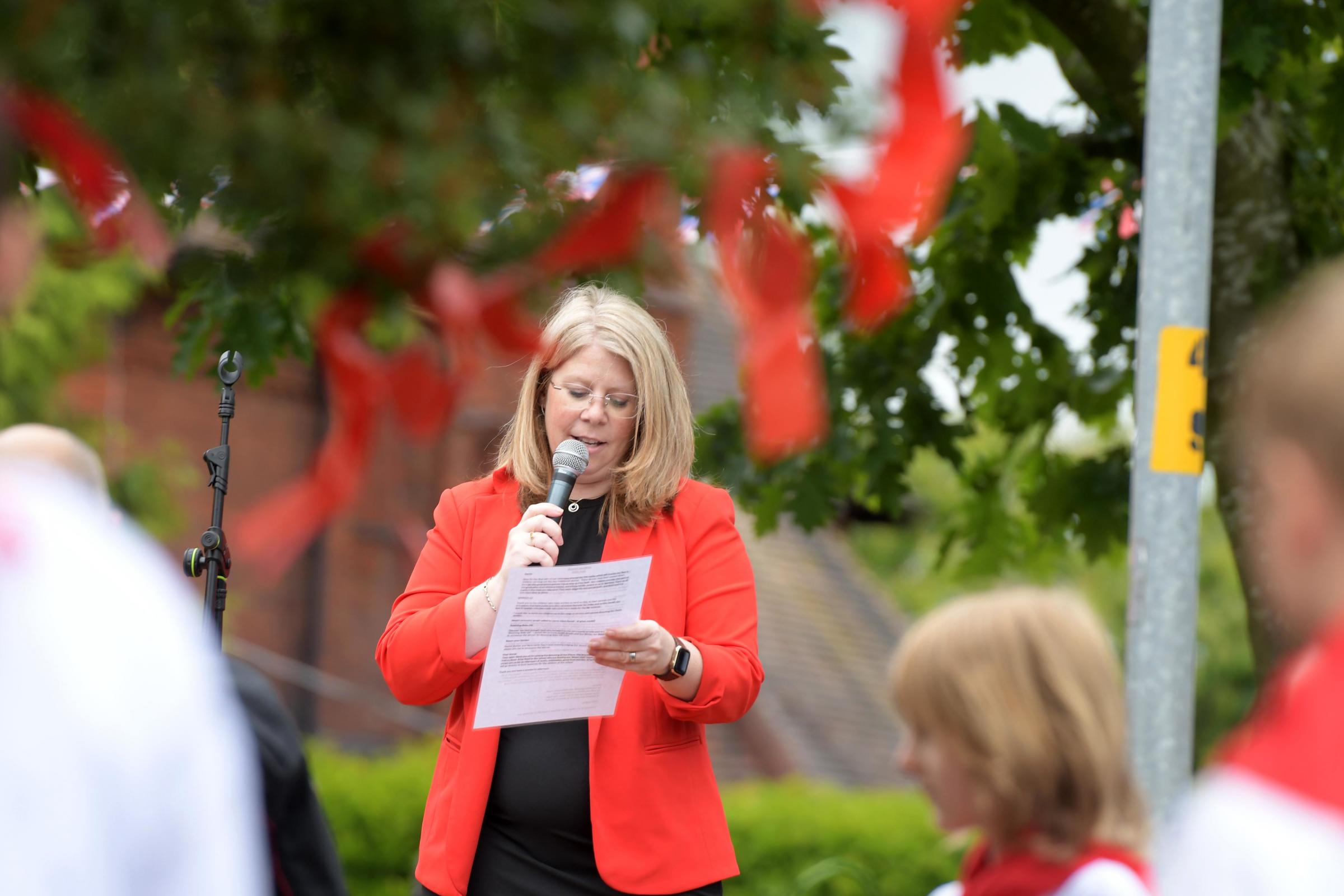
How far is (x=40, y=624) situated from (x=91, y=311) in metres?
12.1

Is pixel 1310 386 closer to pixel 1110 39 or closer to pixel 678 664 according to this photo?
pixel 678 664

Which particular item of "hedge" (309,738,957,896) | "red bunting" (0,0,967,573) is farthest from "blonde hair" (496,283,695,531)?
"hedge" (309,738,957,896)

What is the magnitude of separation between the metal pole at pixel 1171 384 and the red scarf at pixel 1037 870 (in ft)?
4.62

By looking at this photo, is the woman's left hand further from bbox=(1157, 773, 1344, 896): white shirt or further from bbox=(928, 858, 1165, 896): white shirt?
bbox=(1157, 773, 1344, 896): white shirt

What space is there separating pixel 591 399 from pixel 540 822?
74 centimetres

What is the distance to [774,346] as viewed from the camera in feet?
2.84

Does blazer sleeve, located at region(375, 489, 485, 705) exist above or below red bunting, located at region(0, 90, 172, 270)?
below

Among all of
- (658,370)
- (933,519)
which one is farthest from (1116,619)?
(658,370)

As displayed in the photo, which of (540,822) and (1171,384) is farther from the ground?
(1171,384)

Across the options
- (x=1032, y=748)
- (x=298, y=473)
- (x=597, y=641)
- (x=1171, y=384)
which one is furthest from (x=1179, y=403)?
(x=298, y=473)

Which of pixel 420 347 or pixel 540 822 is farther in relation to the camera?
pixel 540 822

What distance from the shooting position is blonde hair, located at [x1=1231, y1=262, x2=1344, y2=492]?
1087 millimetres

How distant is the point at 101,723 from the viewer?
3.26ft

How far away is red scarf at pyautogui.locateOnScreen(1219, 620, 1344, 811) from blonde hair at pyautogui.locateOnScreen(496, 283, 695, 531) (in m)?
1.81
